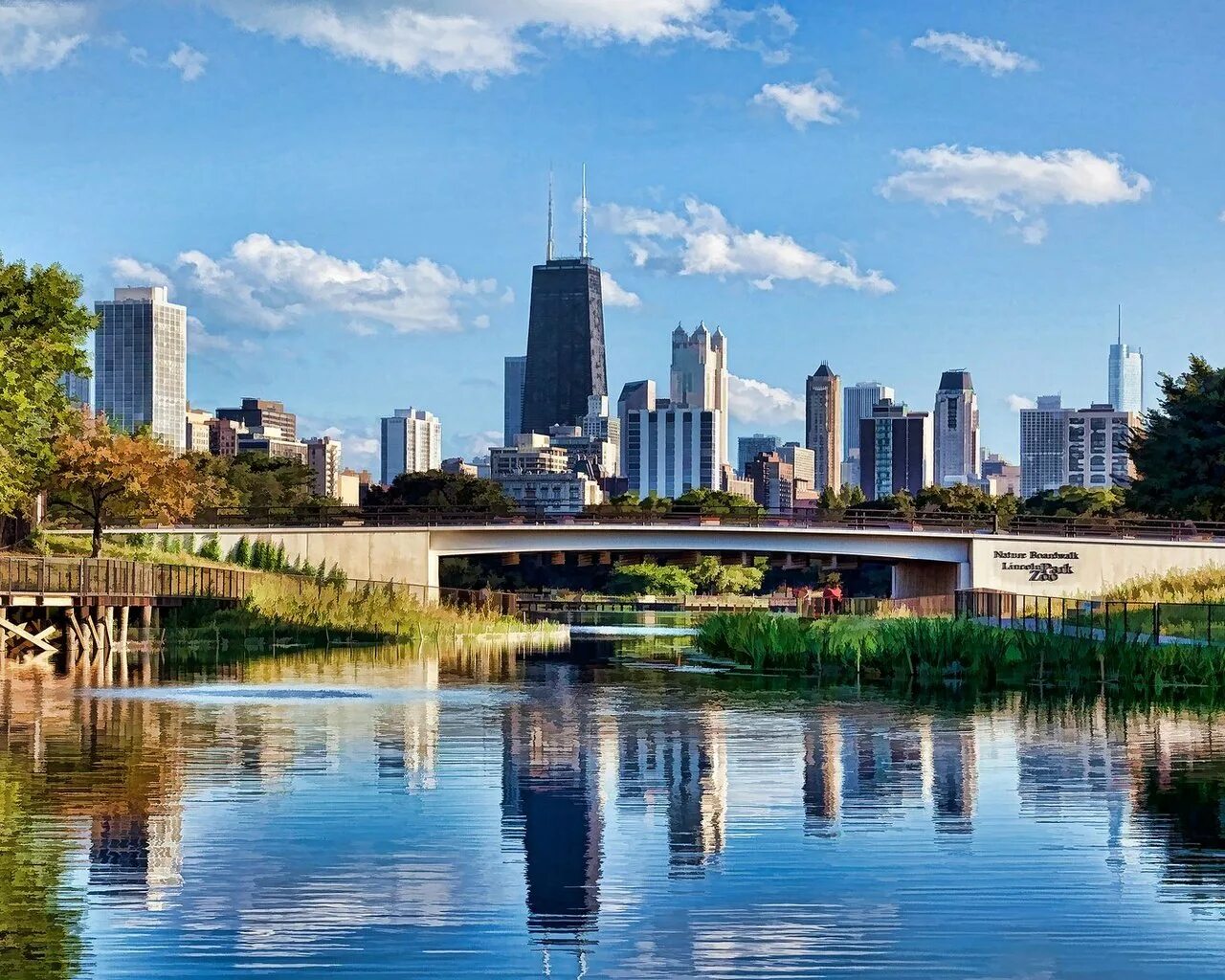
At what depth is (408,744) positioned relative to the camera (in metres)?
28.7

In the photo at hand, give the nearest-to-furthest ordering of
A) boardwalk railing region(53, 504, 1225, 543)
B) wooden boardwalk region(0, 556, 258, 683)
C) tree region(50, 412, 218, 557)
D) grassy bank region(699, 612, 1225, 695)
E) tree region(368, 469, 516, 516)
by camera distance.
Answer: grassy bank region(699, 612, 1225, 695) → wooden boardwalk region(0, 556, 258, 683) → tree region(50, 412, 218, 557) → boardwalk railing region(53, 504, 1225, 543) → tree region(368, 469, 516, 516)

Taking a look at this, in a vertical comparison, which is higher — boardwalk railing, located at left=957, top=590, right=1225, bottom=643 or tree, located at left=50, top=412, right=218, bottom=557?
tree, located at left=50, top=412, right=218, bottom=557

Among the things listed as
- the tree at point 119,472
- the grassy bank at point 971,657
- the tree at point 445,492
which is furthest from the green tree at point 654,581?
the grassy bank at point 971,657

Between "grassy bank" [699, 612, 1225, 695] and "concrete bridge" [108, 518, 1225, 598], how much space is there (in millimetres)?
53971

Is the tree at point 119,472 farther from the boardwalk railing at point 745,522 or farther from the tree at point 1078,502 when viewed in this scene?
the tree at point 1078,502

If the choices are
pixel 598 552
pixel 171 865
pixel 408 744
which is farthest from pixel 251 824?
pixel 598 552

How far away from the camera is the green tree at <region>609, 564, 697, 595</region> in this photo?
190125mm

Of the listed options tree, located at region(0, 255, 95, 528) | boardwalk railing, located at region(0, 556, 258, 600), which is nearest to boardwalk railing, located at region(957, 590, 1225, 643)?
boardwalk railing, located at region(0, 556, 258, 600)

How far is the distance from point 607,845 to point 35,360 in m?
50.9

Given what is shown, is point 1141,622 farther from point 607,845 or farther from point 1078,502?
point 1078,502

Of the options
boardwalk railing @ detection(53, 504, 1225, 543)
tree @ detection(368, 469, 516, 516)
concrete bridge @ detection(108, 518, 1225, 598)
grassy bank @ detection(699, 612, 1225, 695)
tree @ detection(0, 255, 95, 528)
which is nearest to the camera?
grassy bank @ detection(699, 612, 1225, 695)

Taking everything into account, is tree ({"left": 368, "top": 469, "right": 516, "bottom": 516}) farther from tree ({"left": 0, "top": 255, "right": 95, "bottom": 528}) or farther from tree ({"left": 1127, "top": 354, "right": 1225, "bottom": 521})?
tree ({"left": 0, "top": 255, "right": 95, "bottom": 528})

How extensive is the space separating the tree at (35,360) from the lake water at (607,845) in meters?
28.4

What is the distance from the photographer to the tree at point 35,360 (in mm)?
60250
